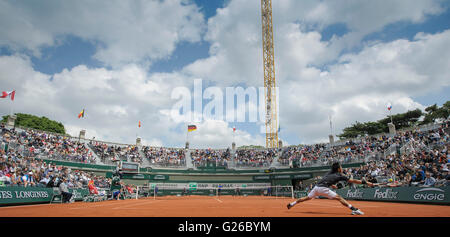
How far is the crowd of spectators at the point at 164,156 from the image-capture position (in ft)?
135

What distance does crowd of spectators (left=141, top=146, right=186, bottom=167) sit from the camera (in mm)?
41062

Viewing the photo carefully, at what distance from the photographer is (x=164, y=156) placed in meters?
43.6

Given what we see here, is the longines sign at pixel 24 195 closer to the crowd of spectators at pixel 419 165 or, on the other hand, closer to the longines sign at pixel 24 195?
the longines sign at pixel 24 195

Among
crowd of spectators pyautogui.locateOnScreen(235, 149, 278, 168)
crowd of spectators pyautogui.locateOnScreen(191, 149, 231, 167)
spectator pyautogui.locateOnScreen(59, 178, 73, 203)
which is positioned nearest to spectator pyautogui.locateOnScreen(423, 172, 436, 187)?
spectator pyautogui.locateOnScreen(59, 178, 73, 203)

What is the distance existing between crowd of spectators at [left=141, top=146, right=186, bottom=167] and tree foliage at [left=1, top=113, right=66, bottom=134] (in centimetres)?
3072

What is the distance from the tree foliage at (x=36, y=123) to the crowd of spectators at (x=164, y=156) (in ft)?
101

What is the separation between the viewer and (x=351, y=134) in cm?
6662

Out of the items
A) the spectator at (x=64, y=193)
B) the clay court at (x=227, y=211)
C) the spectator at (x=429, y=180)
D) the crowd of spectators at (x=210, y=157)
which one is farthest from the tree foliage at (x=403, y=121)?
the spectator at (x=64, y=193)

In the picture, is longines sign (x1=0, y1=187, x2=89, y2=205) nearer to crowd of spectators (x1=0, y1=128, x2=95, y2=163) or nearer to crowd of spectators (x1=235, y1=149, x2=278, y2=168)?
crowd of spectators (x1=0, y1=128, x2=95, y2=163)

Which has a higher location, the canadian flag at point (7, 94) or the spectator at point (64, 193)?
the canadian flag at point (7, 94)
